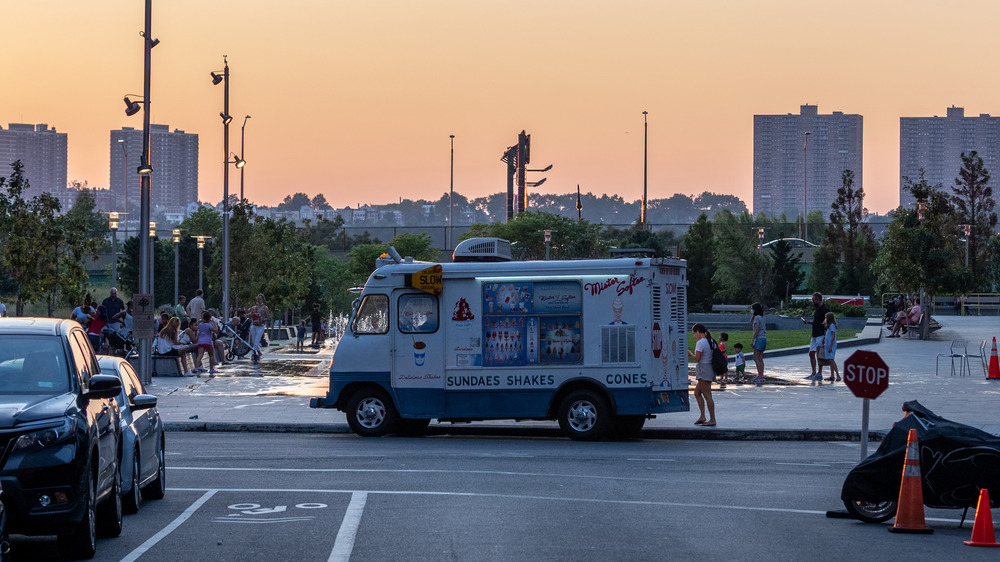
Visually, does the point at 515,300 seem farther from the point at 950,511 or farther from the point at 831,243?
the point at 831,243

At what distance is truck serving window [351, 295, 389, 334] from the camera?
2045 centimetres

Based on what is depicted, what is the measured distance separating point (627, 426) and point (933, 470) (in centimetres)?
879

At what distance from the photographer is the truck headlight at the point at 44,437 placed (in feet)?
29.0

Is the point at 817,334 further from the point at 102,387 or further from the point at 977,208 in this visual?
the point at 977,208

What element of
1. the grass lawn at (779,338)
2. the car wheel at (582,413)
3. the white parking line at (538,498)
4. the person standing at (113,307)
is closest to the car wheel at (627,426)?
the car wheel at (582,413)

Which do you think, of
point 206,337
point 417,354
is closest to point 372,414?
point 417,354

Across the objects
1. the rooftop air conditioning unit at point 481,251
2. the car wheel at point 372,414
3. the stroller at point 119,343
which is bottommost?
the car wheel at point 372,414

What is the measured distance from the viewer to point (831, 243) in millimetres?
83625

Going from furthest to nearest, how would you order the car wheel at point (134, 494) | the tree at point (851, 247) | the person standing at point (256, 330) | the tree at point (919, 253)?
the tree at point (851, 247)
the tree at point (919, 253)
the person standing at point (256, 330)
the car wheel at point (134, 494)

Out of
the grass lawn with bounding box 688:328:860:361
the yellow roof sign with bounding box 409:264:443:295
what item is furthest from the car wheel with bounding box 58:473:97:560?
the grass lawn with bounding box 688:328:860:361

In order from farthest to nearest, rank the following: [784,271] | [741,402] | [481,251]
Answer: [784,271]
[741,402]
[481,251]

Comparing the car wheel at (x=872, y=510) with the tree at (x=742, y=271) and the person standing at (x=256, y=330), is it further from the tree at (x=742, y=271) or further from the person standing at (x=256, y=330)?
the tree at (x=742, y=271)

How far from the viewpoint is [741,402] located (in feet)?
85.7

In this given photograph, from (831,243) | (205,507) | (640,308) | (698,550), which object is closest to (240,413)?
(640,308)
